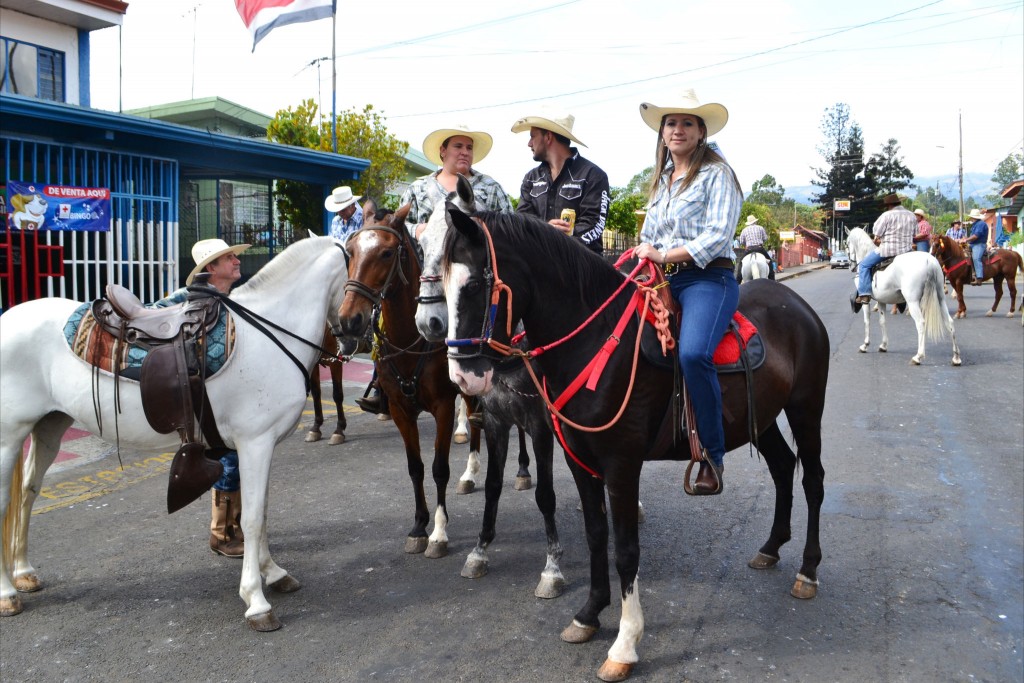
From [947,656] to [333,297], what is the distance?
3640 mm

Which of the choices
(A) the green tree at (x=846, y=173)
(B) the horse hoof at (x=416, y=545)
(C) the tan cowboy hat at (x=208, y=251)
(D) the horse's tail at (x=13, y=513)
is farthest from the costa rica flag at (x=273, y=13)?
(A) the green tree at (x=846, y=173)

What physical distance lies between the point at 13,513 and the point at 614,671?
10.9 feet

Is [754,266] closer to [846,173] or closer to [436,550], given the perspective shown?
[436,550]

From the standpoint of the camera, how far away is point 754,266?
17.8 meters

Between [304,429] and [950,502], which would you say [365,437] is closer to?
[304,429]

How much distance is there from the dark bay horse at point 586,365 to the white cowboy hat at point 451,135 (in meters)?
2.13

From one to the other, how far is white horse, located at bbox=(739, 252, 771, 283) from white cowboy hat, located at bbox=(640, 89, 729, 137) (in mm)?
14726

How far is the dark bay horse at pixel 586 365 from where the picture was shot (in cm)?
301

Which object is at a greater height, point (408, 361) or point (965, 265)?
point (965, 265)

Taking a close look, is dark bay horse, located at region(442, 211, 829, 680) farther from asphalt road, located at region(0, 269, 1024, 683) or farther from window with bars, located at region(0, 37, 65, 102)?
window with bars, located at region(0, 37, 65, 102)

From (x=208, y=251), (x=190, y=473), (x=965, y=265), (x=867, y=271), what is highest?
(x=965, y=265)

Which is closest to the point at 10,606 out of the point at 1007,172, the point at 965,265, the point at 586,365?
the point at 586,365

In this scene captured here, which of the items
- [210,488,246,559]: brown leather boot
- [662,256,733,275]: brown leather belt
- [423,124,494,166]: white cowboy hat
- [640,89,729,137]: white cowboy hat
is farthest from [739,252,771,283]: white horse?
[210,488,246,559]: brown leather boot

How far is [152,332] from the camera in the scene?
3801mm
